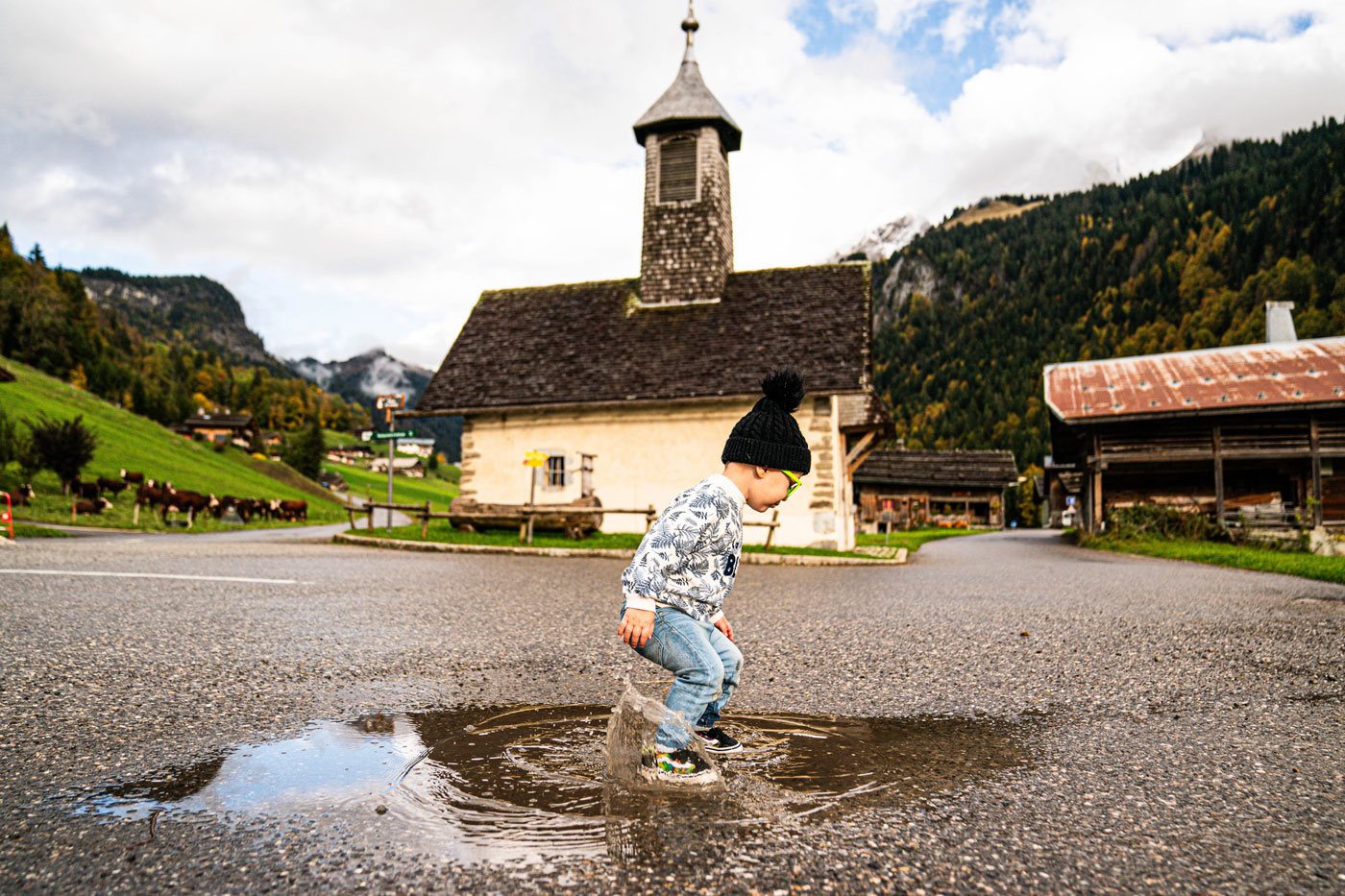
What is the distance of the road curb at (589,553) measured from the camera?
1448 centimetres

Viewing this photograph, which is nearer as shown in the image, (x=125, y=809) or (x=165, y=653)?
(x=125, y=809)

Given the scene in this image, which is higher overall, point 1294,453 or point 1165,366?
point 1165,366

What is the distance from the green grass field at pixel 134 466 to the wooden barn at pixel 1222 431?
28.5m

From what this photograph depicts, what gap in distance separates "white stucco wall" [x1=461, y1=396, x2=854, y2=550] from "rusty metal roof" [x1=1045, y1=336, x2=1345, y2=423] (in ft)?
27.6

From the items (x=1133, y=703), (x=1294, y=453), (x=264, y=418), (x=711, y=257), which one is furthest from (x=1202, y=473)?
(x=264, y=418)

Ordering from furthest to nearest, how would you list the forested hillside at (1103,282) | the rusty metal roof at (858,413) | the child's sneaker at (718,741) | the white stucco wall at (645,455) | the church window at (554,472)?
the forested hillside at (1103,282) → the church window at (554,472) → the rusty metal roof at (858,413) → the white stucco wall at (645,455) → the child's sneaker at (718,741)

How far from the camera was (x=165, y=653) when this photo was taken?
5094 millimetres

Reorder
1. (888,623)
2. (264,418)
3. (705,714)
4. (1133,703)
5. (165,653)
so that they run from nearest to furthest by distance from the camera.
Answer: (705,714) < (1133,703) < (165,653) < (888,623) < (264,418)

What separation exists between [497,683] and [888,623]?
12.3 feet

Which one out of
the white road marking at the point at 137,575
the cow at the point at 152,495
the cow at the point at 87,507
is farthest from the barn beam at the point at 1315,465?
the cow at the point at 87,507

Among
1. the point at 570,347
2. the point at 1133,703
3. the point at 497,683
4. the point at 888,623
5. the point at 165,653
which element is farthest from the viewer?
the point at 570,347

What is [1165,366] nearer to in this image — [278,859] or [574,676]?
[574,676]

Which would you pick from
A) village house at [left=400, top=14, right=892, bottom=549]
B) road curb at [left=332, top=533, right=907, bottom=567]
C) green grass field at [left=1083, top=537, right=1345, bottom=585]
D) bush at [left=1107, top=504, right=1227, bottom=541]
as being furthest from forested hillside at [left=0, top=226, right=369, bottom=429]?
green grass field at [left=1083, top=537, right=1345, bottom=585]

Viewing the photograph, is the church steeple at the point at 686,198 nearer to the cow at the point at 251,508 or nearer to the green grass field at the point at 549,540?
the green grass field at the point at 549,540
